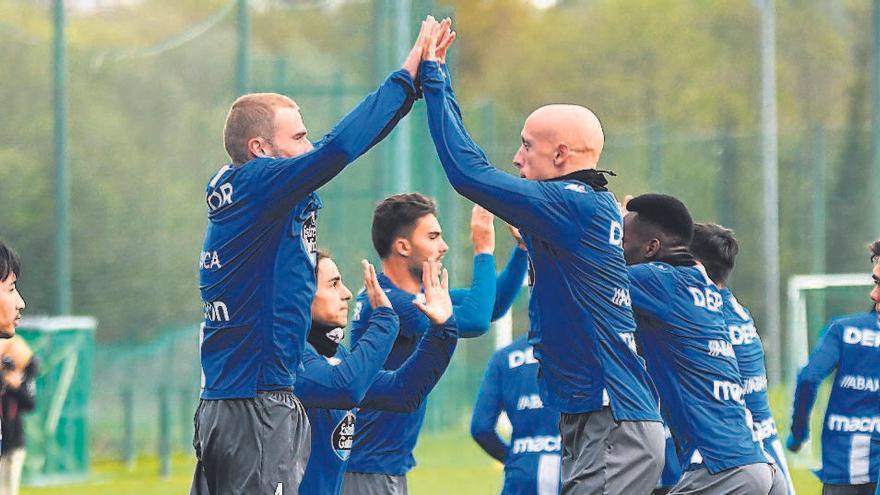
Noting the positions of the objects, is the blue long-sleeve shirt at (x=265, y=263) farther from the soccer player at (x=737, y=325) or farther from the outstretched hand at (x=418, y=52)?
the soccer player at (x=737, y=325)

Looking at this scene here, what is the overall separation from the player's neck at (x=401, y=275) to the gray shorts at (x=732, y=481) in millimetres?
1721

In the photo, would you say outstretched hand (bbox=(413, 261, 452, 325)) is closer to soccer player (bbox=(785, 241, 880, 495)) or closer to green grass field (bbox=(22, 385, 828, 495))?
soccer player (bbox=(785, 241, 880, 495))

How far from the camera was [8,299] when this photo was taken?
6.39 m

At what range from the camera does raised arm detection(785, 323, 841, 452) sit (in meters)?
10.2

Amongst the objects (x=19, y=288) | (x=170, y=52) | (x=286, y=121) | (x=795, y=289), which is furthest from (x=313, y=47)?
(x=286, y=121)

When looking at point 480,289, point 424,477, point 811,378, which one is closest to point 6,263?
point 480,289

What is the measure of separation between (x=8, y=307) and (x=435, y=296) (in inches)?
67.1

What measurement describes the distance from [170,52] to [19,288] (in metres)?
3.64

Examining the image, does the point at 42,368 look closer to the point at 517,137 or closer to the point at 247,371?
the point at 517,137

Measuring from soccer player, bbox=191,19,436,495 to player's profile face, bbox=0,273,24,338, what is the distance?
27.2 inches

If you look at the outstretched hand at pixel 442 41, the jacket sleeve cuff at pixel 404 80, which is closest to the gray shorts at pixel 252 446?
the jacket sleeve cuff at pixel 404 80

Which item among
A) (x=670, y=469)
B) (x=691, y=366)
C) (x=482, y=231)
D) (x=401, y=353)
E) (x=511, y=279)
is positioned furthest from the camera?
(x=670, y=469)

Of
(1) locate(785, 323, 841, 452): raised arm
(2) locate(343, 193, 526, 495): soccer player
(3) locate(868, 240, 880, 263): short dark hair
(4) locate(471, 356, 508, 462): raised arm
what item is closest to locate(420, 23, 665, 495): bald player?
(2) locate(343, 193, 526, 495): soccer player

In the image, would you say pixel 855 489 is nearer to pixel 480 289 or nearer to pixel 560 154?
pixel 480 289
